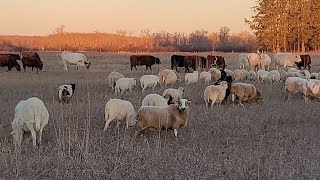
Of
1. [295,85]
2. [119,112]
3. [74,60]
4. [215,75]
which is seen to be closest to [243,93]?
[295,85]

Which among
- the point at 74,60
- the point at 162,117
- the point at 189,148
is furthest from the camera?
the point at 74,60

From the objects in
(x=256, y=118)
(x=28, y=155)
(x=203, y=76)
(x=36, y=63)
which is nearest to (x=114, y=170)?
(x=28, y=155)

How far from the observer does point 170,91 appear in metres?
14.9

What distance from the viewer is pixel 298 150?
897 cm

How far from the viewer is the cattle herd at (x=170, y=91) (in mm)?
9445

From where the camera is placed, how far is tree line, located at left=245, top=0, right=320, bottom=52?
64.6m

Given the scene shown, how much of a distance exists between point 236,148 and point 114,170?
122 inches

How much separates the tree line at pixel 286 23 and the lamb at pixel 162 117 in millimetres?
55832

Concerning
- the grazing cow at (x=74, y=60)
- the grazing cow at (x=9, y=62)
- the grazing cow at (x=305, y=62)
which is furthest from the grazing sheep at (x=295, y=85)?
the grazing cow at (x=9, y=62)

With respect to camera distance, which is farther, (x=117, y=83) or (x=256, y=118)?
(x=117, y=83)

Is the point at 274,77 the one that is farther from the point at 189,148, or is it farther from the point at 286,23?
the point at 286,23

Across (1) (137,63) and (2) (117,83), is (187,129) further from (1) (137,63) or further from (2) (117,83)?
(1) (137,63)

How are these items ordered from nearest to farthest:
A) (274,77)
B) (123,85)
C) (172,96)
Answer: (172,96) < (123,85) < (274,77)

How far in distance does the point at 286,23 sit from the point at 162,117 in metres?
57.7
